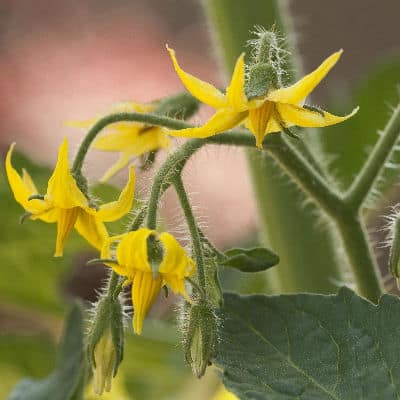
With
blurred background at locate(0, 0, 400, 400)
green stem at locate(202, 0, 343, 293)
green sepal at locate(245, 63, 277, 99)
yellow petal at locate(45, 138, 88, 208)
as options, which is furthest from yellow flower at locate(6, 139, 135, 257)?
blurred background at locate(0, 0, 400, 400)

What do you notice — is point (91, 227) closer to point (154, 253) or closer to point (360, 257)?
point (154, 253)

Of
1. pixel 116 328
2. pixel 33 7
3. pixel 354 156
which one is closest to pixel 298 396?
pixel 116 328

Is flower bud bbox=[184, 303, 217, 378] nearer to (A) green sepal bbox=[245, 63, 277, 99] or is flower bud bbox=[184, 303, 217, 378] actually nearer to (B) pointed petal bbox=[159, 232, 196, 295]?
(B) pointed petal bbox=[159, 232, 196, 295]

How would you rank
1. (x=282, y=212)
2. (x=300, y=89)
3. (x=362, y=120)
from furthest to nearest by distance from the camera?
(x=362, y=120) → (x=282, y=212) → (x=300, y=89)

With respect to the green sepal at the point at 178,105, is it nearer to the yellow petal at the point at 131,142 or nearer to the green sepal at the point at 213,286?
the yellow petal at the point at 131,142

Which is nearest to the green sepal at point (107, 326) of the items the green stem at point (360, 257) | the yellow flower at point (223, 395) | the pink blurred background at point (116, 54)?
the green stem at point (360, 257)

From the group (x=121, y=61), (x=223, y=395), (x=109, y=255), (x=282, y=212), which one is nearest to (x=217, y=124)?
(x=109, y=255)

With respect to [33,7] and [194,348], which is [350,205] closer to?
[194,348]
